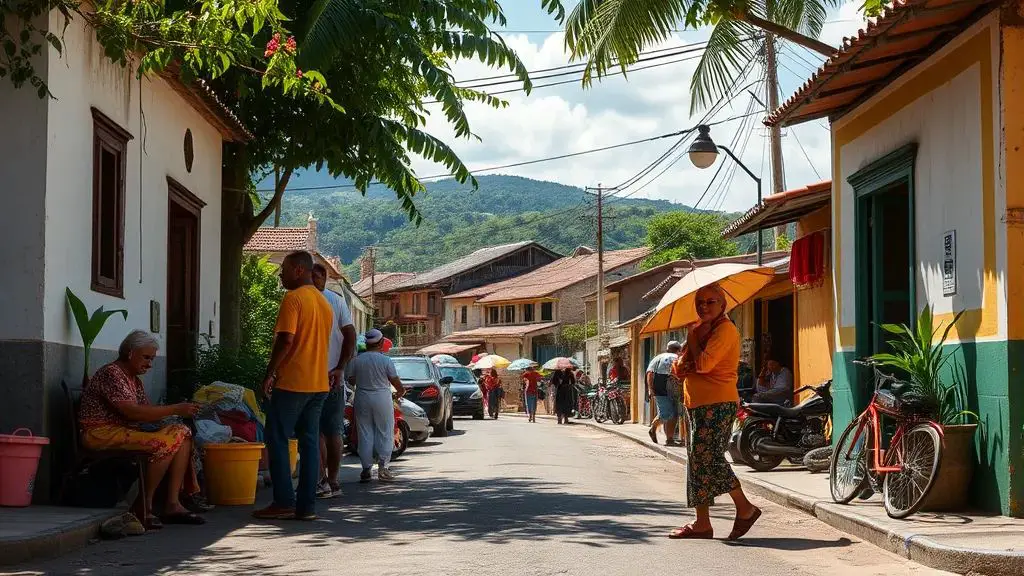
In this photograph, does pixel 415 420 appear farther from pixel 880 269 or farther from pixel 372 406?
pixel 880 269

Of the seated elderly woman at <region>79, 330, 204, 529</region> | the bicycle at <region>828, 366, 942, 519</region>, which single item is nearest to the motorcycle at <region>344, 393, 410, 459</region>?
the seated elderly woman at <region>79, 330, 204, 529</region>

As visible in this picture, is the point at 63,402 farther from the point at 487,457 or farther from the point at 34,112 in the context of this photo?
the point at 487,457

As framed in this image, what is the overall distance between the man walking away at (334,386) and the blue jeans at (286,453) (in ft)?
5.50

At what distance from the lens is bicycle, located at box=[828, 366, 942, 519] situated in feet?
31.2

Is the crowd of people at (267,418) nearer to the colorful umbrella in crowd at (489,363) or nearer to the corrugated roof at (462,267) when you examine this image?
the colorful umbrella in crowd at (489,363)

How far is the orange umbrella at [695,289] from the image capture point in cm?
992

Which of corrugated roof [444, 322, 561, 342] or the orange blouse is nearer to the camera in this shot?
the orange blouse

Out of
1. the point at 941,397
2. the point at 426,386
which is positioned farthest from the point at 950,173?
the point at 426,386

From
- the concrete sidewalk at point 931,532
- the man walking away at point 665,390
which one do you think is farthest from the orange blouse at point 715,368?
the man walking away at point 665,390

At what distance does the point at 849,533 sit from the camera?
969 centimetres

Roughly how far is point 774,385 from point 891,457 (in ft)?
28.7

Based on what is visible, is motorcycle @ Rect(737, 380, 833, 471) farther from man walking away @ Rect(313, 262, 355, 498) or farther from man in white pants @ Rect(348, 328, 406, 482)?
man walking away @ Rect(313, 262, 355, 498)

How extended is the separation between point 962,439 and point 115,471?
6754mm

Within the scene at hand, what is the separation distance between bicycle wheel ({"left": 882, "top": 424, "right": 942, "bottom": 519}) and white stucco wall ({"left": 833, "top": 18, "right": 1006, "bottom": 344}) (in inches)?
41.5
